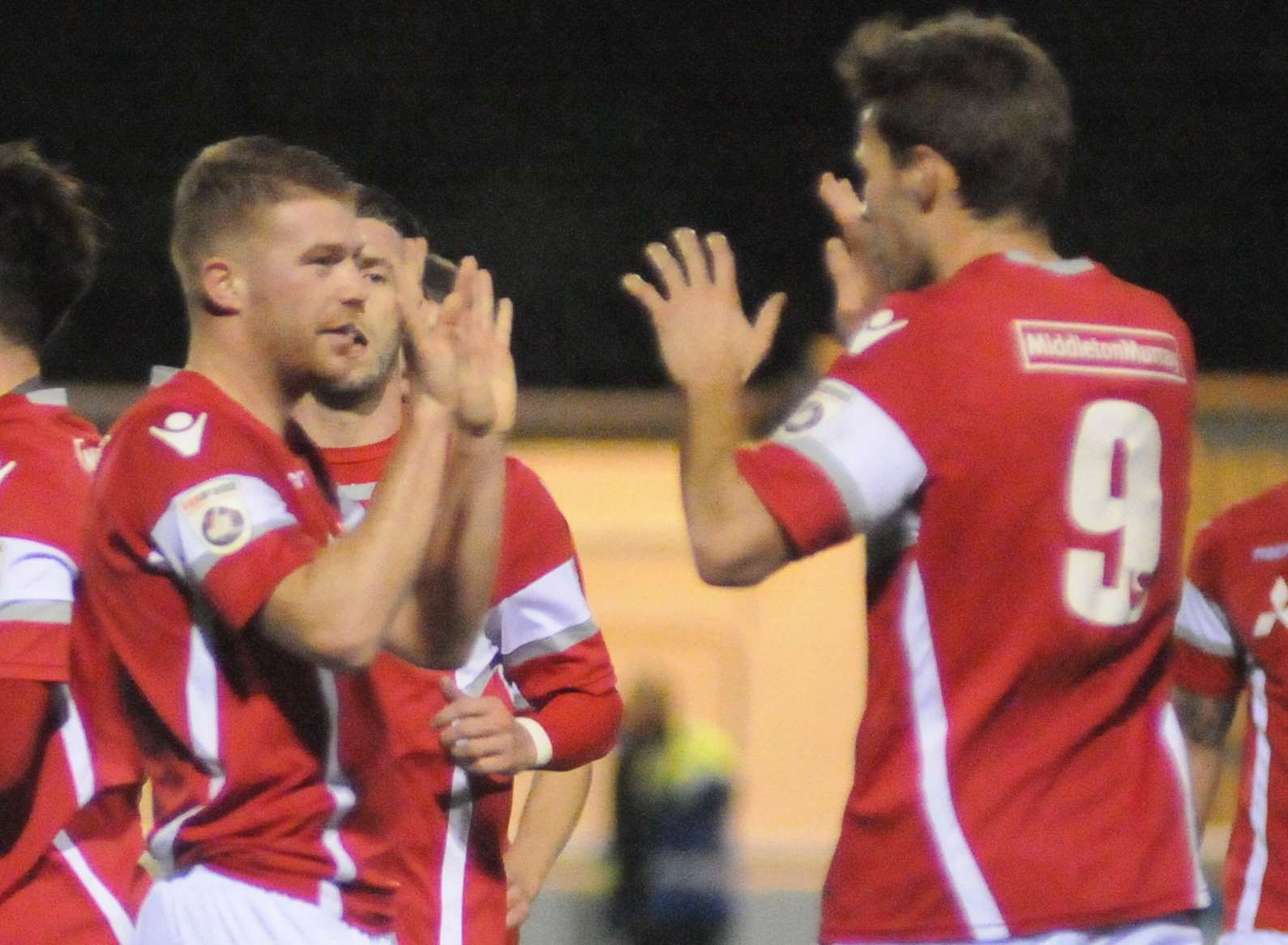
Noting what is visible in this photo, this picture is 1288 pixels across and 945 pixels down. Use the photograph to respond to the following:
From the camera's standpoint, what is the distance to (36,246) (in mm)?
3629

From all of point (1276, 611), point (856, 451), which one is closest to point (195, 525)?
point (856, 451)

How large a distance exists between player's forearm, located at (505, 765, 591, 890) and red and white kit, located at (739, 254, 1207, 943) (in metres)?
1.33

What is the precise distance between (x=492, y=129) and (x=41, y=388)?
14468mm

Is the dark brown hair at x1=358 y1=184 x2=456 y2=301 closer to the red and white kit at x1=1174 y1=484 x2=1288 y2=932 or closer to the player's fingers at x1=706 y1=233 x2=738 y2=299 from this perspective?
the player's fingers at x1=706 y1=233 x2=738 y2=299

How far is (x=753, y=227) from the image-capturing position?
17.1m

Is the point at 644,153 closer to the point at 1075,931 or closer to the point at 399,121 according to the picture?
the point at 399,121

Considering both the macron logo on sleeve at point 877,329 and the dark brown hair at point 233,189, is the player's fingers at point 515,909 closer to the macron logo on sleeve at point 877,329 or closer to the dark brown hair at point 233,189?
the dark brown hair at point 233,189

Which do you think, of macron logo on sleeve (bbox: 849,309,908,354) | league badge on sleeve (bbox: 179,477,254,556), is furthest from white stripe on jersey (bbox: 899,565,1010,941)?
league badge on sleeve (bbox: 179,477,254,556)

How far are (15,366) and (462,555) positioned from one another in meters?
0.98

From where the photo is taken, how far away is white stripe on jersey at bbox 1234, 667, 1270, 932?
3.91m

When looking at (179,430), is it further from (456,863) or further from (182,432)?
(456,863)

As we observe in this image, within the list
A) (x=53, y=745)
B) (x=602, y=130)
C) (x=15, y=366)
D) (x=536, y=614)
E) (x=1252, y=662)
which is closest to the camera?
(x=53, y=745)

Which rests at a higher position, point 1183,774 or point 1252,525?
point 1183,774

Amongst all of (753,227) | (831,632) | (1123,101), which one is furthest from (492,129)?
(831,632)
